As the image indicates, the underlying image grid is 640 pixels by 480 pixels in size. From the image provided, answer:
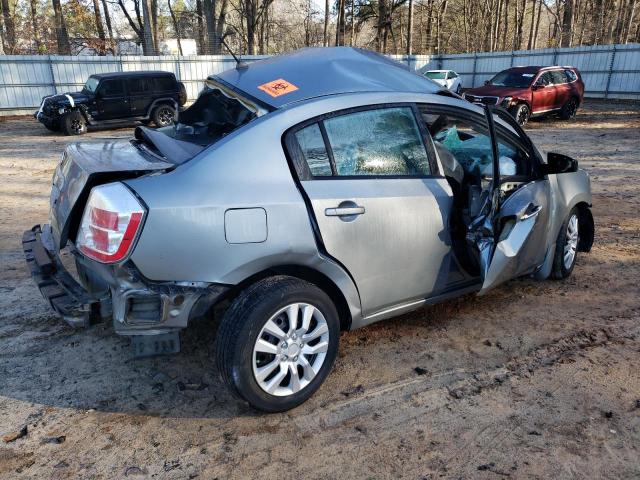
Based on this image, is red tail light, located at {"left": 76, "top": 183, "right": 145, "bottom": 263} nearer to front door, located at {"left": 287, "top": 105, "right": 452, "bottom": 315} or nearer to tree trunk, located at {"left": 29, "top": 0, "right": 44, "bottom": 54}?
front door, located at {"left": 287, "top": 105, "right": 452, "bottom": 315}

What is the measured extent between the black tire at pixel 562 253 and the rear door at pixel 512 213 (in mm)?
324

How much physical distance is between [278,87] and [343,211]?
0.88 metres

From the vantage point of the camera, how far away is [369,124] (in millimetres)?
3090

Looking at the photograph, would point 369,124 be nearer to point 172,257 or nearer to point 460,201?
point 460,201

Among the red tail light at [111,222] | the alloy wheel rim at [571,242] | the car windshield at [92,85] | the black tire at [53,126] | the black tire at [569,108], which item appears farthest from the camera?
the black tire at [569,108]

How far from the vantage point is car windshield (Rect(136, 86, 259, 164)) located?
2.92 m

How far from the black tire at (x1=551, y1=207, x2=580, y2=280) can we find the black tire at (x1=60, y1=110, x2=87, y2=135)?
44.5 feet

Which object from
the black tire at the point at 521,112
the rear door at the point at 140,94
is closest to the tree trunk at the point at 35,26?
the rear door at the point at 140,94

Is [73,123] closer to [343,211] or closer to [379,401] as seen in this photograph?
[343,211]

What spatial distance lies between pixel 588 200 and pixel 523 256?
4.15ft

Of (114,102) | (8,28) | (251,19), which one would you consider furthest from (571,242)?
(251,19)

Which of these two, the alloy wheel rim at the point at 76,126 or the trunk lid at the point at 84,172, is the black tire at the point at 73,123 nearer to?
the alloy wheel rim at the point at 76,126

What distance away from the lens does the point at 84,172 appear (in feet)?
8.91

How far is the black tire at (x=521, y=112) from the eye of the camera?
1518 centimetres
